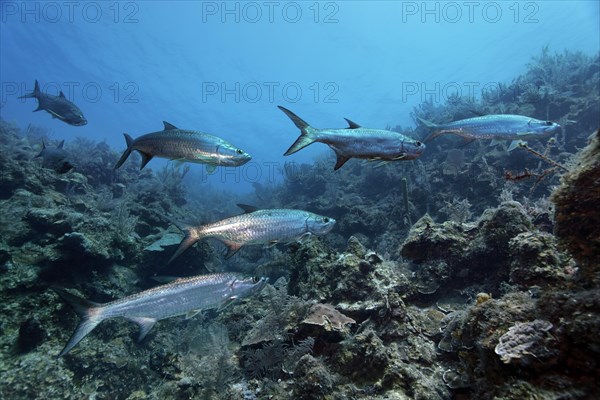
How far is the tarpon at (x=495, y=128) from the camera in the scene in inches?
256

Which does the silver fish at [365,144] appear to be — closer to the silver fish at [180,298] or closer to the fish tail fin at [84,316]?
the silver fish at [180,298]

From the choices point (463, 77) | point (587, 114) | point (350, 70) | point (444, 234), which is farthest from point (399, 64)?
point (444, 234)

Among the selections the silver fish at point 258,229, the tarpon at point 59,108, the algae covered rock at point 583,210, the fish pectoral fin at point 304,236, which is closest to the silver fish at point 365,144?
the silver fish at point 258,229

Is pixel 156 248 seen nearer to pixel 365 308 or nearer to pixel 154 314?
pixel 154 314

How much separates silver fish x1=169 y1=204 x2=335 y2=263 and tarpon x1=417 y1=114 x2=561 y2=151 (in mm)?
3327

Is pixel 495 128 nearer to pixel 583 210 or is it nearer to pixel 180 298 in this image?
pixel 583 210

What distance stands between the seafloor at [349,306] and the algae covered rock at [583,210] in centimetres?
1

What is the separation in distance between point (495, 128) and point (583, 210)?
4.72 metres

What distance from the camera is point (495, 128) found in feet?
21.7

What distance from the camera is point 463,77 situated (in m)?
63.2

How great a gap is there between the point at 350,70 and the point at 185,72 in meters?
32.4

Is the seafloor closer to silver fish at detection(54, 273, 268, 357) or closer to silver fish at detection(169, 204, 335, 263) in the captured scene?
silver fish at detection(169, 204, 335, 263)

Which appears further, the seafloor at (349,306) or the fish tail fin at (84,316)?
the fish tail fin at (84,316)

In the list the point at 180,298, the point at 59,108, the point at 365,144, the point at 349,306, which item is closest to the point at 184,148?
the point at 180,298
